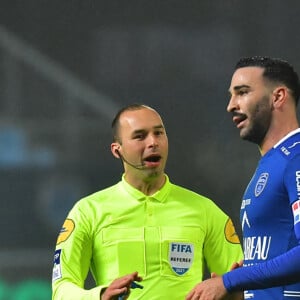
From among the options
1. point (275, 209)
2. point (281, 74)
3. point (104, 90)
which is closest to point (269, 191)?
point (275, 209)

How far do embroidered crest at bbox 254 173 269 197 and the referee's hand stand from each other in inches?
16.7

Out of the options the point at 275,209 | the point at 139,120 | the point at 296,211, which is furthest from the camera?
the point at 139,120

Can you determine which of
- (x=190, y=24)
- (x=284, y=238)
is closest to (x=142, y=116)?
(x=284, y=238)

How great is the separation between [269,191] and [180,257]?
76 centimetres

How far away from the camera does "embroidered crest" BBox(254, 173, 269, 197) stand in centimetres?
321

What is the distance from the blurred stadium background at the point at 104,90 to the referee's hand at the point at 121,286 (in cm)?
179

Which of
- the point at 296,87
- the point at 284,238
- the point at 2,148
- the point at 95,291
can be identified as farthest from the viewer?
the point at 2,148

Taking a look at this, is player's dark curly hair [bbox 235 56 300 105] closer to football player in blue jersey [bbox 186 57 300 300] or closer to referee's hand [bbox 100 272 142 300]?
football player in blue jersey [bbox 186 57 300 300]

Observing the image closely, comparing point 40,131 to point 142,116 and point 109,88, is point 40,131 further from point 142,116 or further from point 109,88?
point 142,116

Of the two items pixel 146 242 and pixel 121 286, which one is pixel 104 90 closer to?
pixel 146 242

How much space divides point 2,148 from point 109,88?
0.54 meters

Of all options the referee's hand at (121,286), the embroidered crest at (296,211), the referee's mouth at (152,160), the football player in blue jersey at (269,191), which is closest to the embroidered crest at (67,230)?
the referee's mouth at (152,160)

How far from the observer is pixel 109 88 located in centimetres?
525

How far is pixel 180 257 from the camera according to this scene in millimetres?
3863
